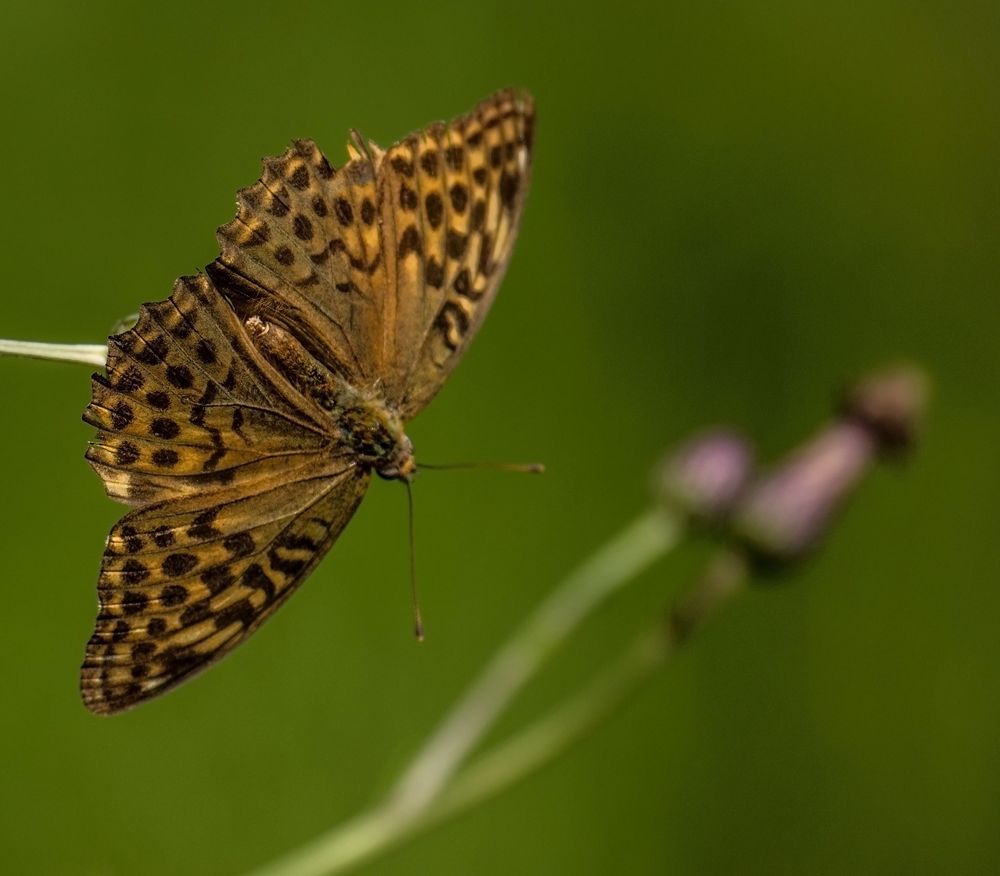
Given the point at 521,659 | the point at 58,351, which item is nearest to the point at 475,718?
the point at 521,659

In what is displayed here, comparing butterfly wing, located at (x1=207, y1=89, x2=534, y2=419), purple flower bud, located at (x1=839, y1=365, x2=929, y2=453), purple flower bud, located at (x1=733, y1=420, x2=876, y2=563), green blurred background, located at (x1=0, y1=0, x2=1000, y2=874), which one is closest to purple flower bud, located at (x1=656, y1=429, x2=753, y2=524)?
purple flower bud, located at (x1=733, y1=420, x2=876, y2=563)

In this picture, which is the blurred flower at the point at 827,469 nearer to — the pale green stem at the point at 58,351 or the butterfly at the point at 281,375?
the butterfly at the point at 281,375

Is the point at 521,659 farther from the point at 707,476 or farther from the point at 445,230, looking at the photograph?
the point at 445,230

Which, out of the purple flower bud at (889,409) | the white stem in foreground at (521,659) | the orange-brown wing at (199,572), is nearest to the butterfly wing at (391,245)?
the orange-brown wing at (199,572)

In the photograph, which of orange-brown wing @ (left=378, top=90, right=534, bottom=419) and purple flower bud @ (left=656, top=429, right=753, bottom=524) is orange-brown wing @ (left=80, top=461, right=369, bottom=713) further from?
purple flower bud @ (left=656, top=429, right=753, bottom=524)

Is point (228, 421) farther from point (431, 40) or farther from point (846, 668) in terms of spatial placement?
point (846, 668)

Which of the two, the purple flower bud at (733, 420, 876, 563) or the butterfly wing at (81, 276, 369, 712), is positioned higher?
the butterfly wing at (81, 276, 369, 712)
